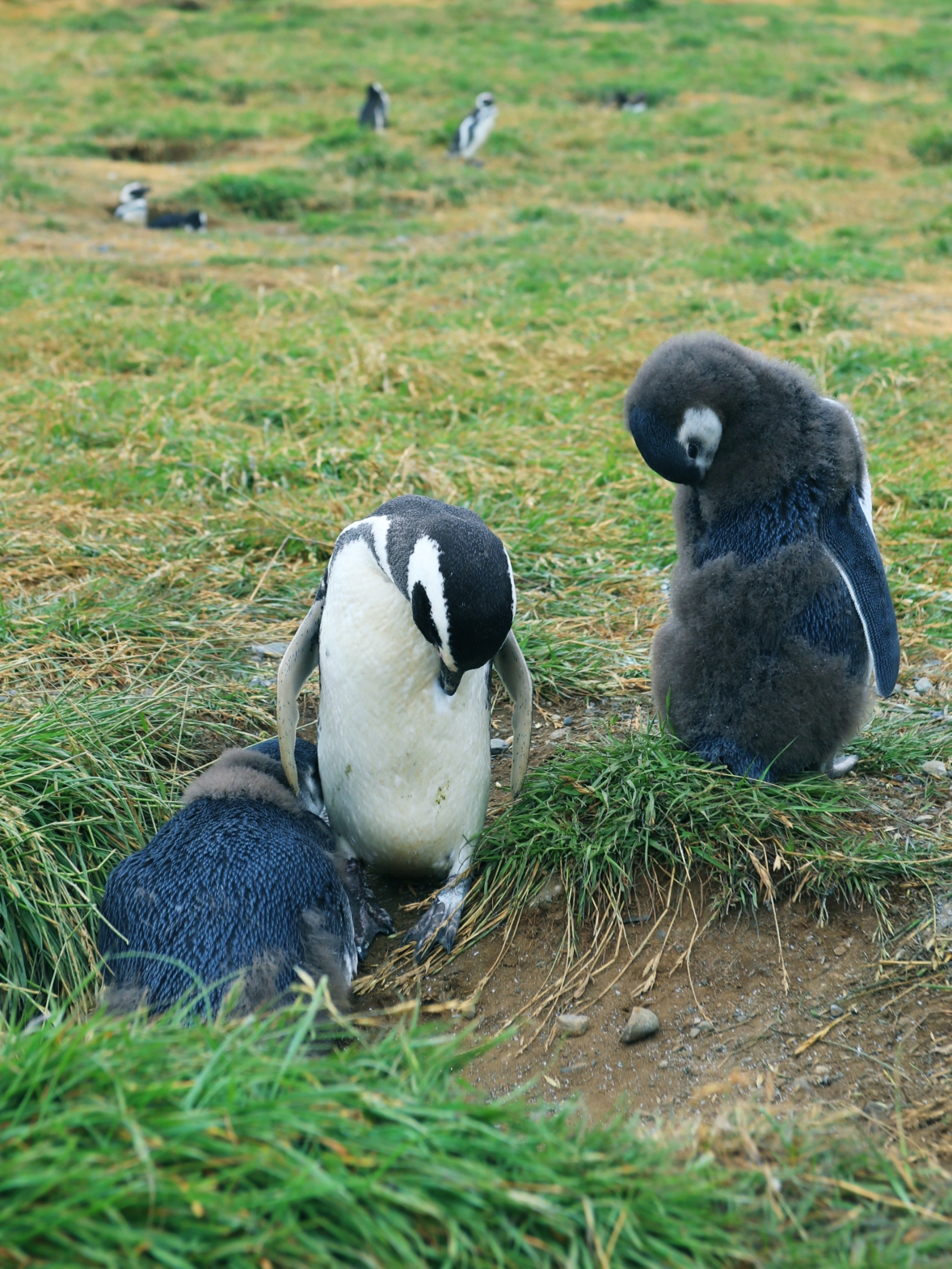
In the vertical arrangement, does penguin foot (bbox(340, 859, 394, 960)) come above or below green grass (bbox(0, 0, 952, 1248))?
below

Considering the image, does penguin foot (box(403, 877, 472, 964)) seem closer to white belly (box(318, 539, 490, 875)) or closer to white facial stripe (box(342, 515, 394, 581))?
white belly (box(318, 539, 490, 875))

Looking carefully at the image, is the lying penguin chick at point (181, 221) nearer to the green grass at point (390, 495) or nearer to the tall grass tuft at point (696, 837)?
the green grass at point (390, 495)

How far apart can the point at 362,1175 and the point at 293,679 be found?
1684mm

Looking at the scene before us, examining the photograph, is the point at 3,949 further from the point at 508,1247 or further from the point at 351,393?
the point at 351,393

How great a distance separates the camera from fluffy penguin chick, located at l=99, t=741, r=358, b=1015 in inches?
90.1

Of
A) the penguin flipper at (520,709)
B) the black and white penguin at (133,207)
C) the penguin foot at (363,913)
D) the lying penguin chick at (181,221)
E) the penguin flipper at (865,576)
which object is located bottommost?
the penguin foot at (363,913)

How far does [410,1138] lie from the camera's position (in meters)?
1.53

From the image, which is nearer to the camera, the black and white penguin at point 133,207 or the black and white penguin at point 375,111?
the black and white penguin at point 133,207

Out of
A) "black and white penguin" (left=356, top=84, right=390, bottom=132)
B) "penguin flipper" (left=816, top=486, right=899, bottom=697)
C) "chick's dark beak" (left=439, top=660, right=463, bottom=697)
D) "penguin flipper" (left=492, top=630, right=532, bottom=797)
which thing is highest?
"black and white penguin" (left=356, top=84, right=390, bottom=132)

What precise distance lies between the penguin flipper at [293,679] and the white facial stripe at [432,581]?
20.8 inches

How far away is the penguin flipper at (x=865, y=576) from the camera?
268 centimetres

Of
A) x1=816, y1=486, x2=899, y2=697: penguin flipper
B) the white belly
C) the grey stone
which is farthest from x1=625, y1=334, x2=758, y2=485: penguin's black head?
the grey stone

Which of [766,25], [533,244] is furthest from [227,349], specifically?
[766,25]

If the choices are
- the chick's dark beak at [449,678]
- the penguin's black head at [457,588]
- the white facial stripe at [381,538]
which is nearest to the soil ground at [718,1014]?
the chick's dark beak at [449,678]
